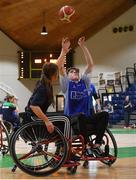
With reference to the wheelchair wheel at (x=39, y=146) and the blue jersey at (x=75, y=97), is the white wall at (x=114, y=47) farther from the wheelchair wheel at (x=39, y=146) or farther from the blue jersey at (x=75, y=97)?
the wheelchair wheel at (x=39, y=146)

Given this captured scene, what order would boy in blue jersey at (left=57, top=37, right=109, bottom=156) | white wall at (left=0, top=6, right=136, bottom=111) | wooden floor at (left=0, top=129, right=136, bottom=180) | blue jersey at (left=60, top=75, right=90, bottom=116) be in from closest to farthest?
wooden floor at (left=0, top=129, right=136, bottom=180)
boy in blue jersey at (left=57, top=37, right=109, bottom=156)
blue jersey at (left=60, top=75, right=90, bottom=116)
white wall at (left=0, top=6, right=136, bottom=111)

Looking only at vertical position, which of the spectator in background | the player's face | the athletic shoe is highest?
the player's face

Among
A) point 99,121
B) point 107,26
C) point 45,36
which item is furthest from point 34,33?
point 99,121

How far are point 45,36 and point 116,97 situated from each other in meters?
4.80

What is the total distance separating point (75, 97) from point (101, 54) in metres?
18.4

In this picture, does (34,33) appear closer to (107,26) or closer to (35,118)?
(107,26)

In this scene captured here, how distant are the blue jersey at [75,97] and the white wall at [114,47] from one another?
699 inches

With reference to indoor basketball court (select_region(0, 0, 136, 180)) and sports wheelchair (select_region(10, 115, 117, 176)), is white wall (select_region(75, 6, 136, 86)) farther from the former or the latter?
sports wheelchair (select_region(10, 115, 117, 176))

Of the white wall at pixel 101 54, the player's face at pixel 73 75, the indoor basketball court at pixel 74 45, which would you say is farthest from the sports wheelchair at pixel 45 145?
the white wall at pixel 101 54

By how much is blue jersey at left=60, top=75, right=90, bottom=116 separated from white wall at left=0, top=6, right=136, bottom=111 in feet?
58.2

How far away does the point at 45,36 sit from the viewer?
22.2 meters

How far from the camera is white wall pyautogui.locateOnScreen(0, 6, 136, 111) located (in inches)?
930

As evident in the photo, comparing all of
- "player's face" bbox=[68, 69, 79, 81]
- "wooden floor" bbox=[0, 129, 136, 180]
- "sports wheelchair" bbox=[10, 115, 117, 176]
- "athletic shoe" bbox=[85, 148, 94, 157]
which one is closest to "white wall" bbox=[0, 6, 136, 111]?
"wooden floor" bbox=[0, 129, 136, 180]

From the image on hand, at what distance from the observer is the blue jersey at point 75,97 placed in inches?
234
